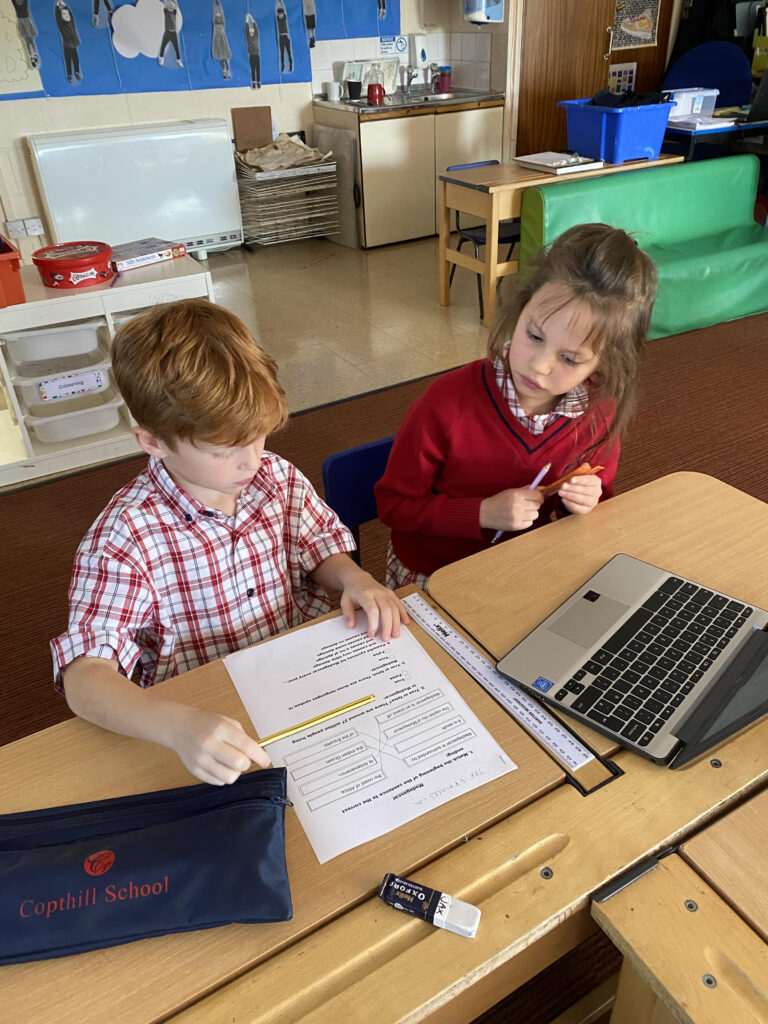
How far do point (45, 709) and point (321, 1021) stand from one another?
1.42 m

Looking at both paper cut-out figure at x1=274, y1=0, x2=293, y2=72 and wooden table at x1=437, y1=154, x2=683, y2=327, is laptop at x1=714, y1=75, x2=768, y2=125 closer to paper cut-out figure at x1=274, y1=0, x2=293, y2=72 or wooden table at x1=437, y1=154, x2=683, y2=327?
wooden table at x1=437, y1=154, x2=683, y2=327

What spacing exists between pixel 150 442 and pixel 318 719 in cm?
40

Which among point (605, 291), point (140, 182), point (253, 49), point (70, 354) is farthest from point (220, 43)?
point (605, 291)

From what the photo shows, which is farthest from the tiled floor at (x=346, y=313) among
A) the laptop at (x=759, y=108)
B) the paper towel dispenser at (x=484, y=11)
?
the laptop at (x=759, y=108)

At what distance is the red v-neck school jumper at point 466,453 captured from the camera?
1.26 meters

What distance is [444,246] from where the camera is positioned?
380 centimetres

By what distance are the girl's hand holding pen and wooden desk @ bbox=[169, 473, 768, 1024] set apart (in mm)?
188

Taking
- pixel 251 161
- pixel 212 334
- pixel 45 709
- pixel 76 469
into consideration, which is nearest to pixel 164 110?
pixel 251 161

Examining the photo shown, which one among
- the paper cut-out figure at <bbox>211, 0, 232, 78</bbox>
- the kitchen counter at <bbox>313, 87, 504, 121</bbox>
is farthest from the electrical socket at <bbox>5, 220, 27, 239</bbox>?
the kitchen counter at <bbox>313, 87, 504, 121</bbox>

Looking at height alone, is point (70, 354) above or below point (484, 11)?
below

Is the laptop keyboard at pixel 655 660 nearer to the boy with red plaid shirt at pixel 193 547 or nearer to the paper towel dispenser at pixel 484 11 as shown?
the boy with red plaid shirt at pixel 193 547

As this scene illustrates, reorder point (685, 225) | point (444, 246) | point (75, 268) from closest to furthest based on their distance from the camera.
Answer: point (75, 268), point (685, 225), point (444, 246)

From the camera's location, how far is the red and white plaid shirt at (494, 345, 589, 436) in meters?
1.24

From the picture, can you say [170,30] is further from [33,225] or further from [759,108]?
[759,108]
